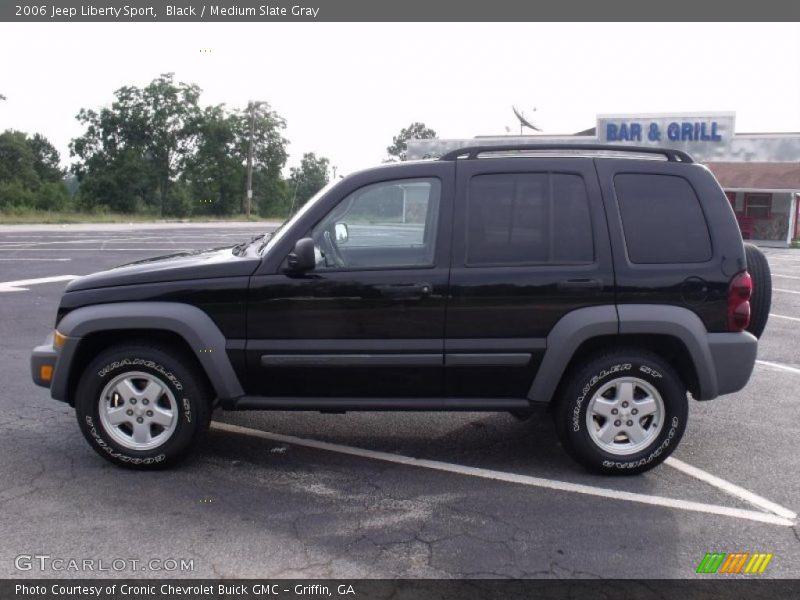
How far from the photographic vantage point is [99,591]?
132 inches

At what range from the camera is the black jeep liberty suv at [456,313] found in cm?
465

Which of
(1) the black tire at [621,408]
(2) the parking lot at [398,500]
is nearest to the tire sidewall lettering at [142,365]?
(2) the parking lot at [398,500]

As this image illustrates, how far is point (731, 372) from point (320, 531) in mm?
2618

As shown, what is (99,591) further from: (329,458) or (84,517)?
(329,458)

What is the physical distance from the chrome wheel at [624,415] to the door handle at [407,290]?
3.95 ft

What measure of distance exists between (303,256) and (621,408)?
2116 millimetres

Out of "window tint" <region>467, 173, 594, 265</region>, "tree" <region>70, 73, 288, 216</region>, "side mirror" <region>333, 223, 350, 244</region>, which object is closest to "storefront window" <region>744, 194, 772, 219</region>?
"window tint" <region>467, 173, 594, 265</region>

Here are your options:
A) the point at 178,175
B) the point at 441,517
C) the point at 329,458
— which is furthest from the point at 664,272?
the point at 178,175

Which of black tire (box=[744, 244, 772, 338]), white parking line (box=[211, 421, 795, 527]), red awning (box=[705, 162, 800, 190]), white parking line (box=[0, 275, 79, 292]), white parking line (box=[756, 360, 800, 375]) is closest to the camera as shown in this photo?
white parking line (box=[211, 421, 795, 527])

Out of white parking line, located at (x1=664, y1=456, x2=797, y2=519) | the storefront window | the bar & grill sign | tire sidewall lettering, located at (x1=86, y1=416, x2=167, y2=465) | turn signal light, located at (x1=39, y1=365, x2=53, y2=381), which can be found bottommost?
white parking line, located at (x1=664, y1=456, x2=797, y2=519)

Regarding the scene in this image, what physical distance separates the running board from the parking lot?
412mm

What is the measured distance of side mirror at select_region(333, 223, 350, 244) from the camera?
4.81 m

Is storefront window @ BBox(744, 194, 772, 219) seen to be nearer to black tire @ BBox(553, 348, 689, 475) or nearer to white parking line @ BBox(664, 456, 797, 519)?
white parking line @ BBox(664, 456, 797, 519)

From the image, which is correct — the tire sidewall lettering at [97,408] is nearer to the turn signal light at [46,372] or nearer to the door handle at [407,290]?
the turn signal light at [46,372]
